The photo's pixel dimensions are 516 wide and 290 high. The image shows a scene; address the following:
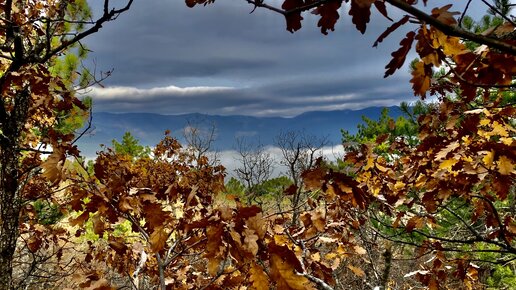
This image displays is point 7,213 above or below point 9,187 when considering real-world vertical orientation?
below

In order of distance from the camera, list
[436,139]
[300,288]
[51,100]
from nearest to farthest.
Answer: [300,288]
[436,139]
[51,100]

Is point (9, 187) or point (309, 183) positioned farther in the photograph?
point (9, 187)

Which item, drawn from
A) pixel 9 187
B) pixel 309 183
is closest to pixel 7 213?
pixel 9 187

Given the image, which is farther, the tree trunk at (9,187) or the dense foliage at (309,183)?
the tree trunk at (9,187)

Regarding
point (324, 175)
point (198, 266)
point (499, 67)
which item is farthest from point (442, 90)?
point (198, 266)

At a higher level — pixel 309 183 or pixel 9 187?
pixel 9 187

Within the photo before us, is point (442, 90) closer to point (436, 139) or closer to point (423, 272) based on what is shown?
point (436, 139)

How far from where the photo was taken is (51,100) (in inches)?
119

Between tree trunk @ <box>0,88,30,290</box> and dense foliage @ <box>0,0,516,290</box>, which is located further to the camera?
tree trunk @ <box>0,88,30,290</box>

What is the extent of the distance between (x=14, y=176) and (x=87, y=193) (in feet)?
5.19

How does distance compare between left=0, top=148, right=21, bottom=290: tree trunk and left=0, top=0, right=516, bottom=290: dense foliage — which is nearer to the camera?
left=0, top=0, right=516, bottom=290: dense foliage

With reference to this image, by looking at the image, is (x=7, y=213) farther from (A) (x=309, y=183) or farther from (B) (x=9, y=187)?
(A) (x=309, y=183)

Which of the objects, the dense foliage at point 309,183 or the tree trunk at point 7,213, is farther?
the tree trunk at point 7,213

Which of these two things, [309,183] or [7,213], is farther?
[7,213]
